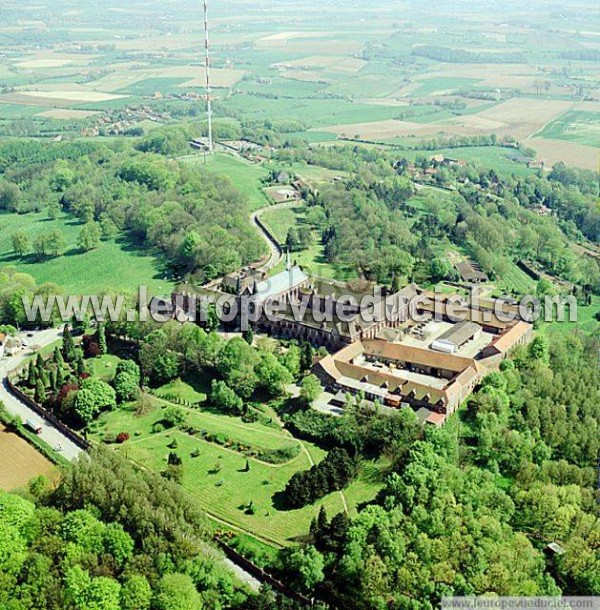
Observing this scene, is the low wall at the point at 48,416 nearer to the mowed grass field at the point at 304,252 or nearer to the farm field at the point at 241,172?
→ the mowed grass field at the point at 304,252

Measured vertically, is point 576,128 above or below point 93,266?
above

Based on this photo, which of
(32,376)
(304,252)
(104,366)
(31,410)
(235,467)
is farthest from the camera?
(304,252)

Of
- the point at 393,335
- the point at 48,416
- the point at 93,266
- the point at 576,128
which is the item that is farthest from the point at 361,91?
the point at 48,416

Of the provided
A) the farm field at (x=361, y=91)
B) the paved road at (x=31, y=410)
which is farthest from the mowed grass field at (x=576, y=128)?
the paved road at (x=31, y=410)

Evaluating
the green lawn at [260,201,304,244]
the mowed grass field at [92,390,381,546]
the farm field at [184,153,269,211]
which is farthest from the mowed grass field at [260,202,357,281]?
the mowed grass field at [92,390,381,546]

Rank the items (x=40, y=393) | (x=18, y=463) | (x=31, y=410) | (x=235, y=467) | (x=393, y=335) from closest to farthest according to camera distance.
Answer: (x=235, y=467) → (x=18, y=463) → (x=31, y=410) → (x=40, y=393) → (x=393, y=335)

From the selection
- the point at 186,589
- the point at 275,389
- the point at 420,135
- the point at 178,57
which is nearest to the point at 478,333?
the point at 275,389

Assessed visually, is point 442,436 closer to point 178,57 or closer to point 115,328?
point 115,328

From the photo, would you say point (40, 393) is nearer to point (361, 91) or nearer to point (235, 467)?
point (235, 467)
